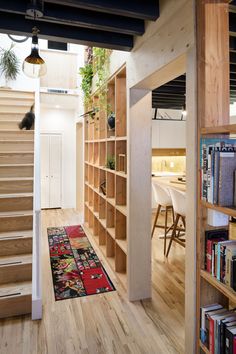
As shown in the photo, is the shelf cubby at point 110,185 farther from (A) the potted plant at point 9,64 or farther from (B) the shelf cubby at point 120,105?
(A) the potted plant at point 9,64

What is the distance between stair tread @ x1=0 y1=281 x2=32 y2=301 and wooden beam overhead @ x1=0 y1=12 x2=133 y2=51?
238 centimetres

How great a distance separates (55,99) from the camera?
6.02 metres

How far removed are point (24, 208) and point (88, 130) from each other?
238 cm

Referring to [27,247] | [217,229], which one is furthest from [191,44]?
[27,247]

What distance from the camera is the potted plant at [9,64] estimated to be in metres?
5.50

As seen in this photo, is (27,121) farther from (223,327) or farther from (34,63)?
(223,327)

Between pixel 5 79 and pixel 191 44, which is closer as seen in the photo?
pixel 191 44

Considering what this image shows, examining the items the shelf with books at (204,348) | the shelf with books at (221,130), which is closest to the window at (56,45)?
the shelf with books at (221,130)

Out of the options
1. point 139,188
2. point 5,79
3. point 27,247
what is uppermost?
point 5,79

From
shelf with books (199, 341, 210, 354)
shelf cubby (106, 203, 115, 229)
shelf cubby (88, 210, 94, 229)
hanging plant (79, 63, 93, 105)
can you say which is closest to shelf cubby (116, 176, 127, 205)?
shelf cubby (106, 203, 115, 229)

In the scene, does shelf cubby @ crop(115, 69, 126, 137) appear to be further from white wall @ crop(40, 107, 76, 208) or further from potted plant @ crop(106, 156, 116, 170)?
white wall @ crop(40, 107, 76, 208)

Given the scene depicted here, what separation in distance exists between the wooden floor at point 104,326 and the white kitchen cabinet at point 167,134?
151 inches

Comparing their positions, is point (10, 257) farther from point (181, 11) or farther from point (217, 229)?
point (181, 11)

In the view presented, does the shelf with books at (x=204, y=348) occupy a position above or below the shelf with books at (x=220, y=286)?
below
